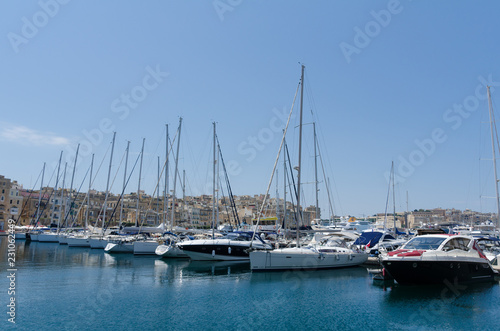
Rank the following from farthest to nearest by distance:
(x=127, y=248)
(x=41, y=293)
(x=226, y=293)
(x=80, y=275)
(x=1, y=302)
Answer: (x=127, y=248), (x=80, y=275), (x=226, y=293), (x=41, y=293), (x=1, y=302)

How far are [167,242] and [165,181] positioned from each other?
855 centimetres

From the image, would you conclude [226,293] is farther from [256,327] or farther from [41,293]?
[41,293]

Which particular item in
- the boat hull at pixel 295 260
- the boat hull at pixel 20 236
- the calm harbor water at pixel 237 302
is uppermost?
the boat hull at pixel 295 260

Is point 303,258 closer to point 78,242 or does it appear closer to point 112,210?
point 78,242

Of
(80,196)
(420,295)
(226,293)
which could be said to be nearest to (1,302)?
(226,293)

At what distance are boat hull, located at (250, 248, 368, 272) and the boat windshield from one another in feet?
22.6

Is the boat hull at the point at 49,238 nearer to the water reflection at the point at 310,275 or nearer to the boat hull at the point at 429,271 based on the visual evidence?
the water reflection at the point at 310,275

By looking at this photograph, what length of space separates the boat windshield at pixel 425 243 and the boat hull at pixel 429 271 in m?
1.31

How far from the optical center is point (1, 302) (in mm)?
16078

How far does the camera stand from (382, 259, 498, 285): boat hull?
65.2 ft

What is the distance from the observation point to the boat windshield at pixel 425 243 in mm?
21281

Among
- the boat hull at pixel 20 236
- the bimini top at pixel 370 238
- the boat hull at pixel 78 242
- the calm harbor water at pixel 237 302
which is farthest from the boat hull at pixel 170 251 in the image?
the boat hull at pixel 20 236

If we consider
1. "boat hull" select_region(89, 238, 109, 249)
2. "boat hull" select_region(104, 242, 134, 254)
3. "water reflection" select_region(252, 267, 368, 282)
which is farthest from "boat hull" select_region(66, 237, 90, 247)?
"water reflection" select_region(252, 267, 368, 282)

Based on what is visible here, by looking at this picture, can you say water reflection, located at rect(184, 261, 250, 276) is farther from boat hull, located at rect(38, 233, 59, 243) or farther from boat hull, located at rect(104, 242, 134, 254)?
boat hull, located at rect(38, 233, 59, 243)
